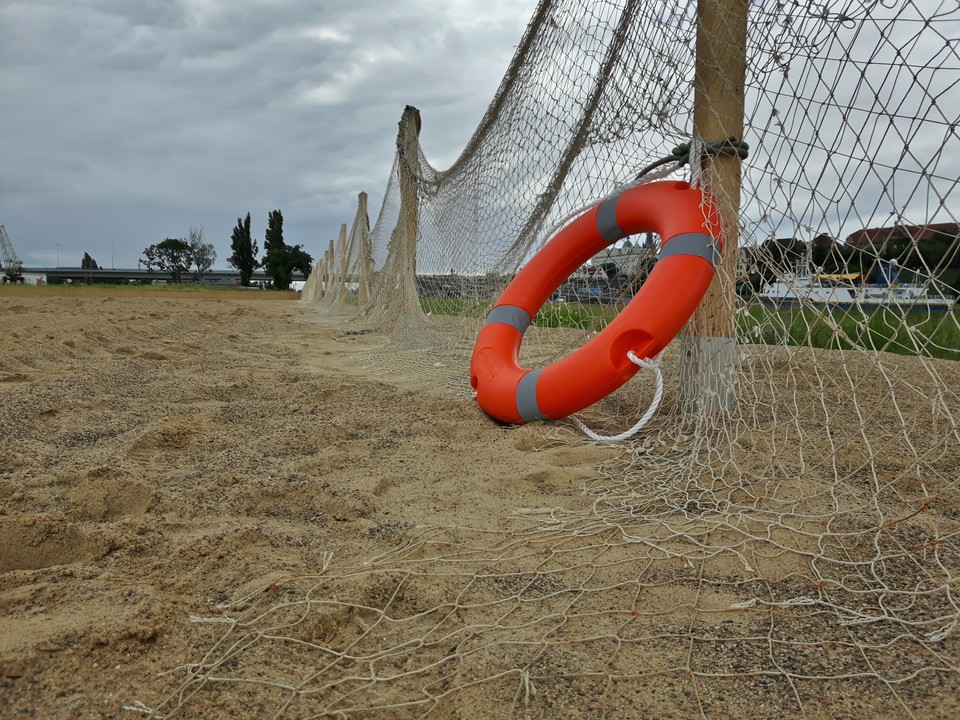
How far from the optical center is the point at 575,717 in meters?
0.95

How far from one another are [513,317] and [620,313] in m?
0.75

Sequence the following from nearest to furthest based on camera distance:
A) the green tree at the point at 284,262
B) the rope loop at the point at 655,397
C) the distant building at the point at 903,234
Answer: the distant building at the point at 903,234, the rope loop at the point at 655,397, the green tree at the point at 284,262

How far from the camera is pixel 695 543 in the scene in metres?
1.48

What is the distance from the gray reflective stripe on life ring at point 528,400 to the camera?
8.08 feet

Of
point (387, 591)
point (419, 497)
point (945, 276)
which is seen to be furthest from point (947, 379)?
point (387, 591)

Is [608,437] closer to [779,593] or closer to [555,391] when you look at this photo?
[555,391]

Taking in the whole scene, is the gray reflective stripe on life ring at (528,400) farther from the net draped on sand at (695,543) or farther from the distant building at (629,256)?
the distant building at (629,256)

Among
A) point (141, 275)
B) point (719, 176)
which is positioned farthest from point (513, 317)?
point (141, 275)

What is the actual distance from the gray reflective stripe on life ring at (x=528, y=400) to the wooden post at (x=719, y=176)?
0.54 m

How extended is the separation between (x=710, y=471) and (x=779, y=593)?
65 centimetres

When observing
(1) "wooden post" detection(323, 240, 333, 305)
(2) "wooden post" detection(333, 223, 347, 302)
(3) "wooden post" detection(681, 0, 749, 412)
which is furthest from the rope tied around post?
(1) "wooden post" detection(323, 240, 333, 305)

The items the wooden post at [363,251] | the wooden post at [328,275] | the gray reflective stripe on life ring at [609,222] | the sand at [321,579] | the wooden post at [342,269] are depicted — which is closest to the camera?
the sand at [321,579]

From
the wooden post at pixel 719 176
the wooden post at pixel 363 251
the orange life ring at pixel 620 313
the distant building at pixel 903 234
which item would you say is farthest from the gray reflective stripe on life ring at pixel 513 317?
the wooden post at pixel 363 251

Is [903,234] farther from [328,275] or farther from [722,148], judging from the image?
[328,275]
